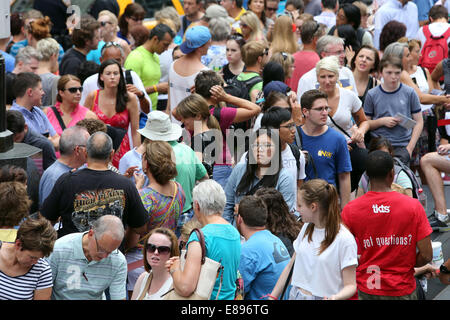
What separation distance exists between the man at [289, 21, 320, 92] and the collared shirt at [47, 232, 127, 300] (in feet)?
17.2

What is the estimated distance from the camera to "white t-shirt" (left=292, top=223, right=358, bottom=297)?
4742 mm

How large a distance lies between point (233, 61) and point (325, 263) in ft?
15.0

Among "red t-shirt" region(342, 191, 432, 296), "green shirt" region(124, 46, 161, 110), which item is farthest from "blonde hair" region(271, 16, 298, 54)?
"red t-shirt" region(342, 191, 432, 296)

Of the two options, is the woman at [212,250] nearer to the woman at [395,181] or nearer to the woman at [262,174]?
the woman at [262,174]

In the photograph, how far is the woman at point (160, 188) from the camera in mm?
Result: 5816

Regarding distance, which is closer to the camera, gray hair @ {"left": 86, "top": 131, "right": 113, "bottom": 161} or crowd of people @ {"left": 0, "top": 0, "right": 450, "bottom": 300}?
crowd of people @ {"left": 0, "top": 0, "right": 450, "bottom": 300}

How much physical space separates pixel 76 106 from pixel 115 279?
3.03 metres

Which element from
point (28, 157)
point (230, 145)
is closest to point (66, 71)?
point (230, 145)

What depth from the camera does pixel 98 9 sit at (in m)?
13.4

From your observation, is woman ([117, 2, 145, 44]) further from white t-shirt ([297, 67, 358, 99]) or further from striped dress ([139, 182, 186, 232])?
striped dress ([139, 182, 186, 232])

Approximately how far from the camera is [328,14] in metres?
13.2

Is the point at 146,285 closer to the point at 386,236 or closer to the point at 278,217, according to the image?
the point at 278,217

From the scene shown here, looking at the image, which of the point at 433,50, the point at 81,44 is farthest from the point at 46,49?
the point at 433,50
